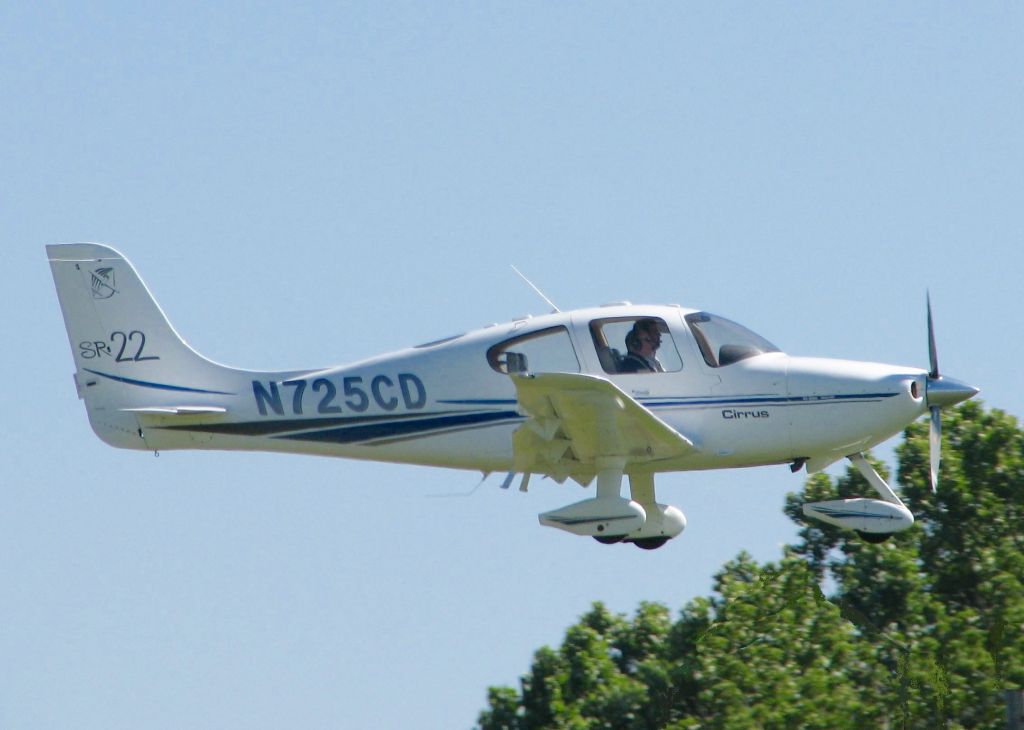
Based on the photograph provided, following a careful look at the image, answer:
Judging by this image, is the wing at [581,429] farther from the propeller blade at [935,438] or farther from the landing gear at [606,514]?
the propeller blade at [935,438]

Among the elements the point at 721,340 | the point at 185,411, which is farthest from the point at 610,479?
the point at 185,411

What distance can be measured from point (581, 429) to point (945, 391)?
3.23m

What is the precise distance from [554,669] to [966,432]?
682 centimetres

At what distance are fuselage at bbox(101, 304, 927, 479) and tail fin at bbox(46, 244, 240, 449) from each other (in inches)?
5.1

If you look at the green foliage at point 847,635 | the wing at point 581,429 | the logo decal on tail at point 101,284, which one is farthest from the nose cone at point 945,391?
the logo decal on tail at point 101,284

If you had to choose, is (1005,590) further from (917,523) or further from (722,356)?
(722,356)

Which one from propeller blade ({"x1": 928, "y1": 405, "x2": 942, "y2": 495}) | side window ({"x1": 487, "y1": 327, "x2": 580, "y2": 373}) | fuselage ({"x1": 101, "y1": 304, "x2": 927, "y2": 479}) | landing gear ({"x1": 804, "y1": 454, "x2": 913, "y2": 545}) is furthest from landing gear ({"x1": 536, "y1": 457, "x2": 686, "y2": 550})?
propeller blade ({"x1": 928, "y1": 405, "x2": 942, "y2": 495})

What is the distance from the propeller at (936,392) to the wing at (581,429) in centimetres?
214

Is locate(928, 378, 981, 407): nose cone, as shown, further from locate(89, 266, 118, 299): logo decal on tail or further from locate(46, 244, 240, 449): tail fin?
locate(89, 266, 118, 299): logo decal on tail

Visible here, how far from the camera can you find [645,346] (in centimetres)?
1538

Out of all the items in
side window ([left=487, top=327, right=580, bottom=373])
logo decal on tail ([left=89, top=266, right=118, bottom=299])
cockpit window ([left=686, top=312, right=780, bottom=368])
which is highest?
logo decal on tail ([left=89, top=266, right=118, bottom=299])

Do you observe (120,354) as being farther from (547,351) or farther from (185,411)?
A: (547,351)

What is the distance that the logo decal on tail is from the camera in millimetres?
17109

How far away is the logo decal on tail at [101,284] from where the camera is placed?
17109mm
